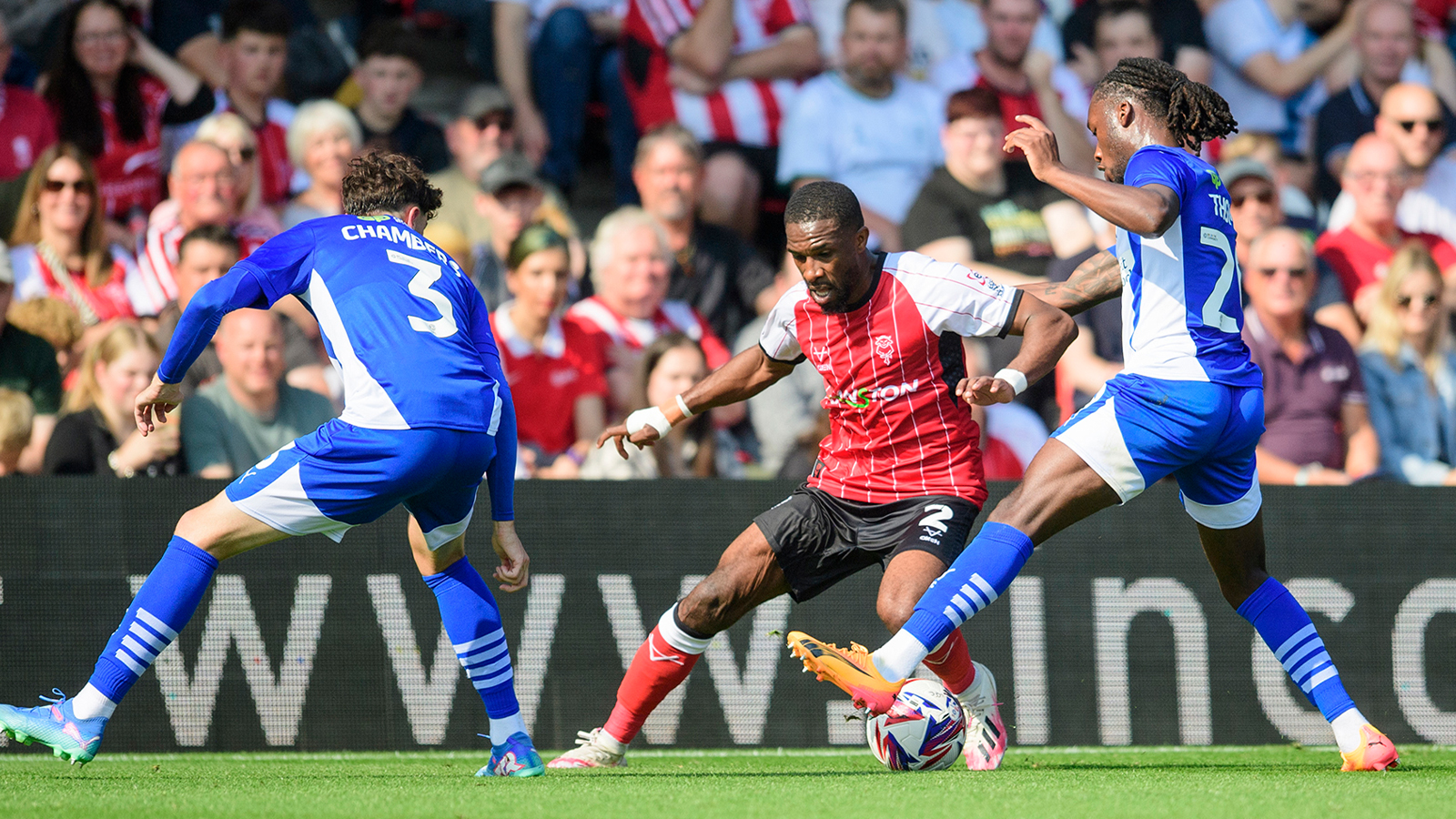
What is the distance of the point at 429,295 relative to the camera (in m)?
4.63

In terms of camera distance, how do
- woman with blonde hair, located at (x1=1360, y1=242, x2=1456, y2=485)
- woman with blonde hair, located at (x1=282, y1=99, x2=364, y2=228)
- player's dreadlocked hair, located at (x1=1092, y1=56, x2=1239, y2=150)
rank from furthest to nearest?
woman with blonde hair, located at (x1=1360, y1=242, x2=1456, y2=485) → woman with blonde hair, located at (x1=282, y1=99, x2=364, y2=228) → player's dreadlocked hair, located at (x1=1092, y1=56, x2=1239, y2=150)

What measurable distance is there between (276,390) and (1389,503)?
534 centimetres

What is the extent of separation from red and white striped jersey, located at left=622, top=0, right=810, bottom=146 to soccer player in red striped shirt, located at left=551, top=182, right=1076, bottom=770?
14.9ft

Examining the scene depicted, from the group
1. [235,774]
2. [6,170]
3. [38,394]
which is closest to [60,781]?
[235,774]

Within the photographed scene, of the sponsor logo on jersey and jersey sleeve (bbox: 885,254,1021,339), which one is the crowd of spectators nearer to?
the sponsor logo on jersey

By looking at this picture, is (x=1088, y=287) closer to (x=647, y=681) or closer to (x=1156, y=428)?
(x=1156, y=428)

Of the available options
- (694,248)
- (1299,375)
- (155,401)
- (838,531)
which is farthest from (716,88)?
(155,401)

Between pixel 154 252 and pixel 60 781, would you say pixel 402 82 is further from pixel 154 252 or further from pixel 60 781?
pixel 60 781

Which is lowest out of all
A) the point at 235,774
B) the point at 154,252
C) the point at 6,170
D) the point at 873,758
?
the point at 873,758

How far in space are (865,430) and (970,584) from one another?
2.81ft

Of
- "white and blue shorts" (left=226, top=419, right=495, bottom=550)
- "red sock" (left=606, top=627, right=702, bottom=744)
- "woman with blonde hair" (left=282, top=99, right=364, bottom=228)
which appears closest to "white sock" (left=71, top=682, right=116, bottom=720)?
"white and blue shorts" (left=226, top=419, right=495, bottom=550)

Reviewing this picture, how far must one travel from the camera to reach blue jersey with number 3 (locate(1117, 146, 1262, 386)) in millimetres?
4422

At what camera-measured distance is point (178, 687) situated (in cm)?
632

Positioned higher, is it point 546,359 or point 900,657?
point 546,359
